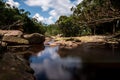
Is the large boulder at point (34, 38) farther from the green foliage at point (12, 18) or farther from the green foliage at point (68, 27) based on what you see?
the green foliage at point (68, 27)

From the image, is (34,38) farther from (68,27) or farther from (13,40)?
(68,27)

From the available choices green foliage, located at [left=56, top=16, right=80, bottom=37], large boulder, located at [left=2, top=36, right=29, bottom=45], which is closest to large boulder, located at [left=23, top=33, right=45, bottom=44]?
large boulder, located at [left=2, top=36, right=29, bottom=45]

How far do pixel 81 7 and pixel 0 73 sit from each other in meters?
48.4

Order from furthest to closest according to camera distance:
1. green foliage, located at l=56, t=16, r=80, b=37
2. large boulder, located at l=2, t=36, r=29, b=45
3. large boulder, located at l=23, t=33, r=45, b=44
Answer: green foliage, located at l=56, t=16, r=80, b=37
large boulder, located at l=23, t=33, r=45, b=44
large boulder, located at l=2, t=36, r=29, b=45

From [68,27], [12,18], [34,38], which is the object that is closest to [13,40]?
[34,38]

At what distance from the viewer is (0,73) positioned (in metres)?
9.88

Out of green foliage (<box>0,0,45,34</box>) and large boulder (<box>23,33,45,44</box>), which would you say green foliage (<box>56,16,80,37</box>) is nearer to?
green foliage (<box>0,0,45,34</box>)

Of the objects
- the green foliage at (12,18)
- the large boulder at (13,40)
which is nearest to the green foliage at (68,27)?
the green foliage at (12,18)

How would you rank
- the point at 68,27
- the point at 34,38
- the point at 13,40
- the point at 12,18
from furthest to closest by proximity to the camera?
the point at 68,27
the point at 12,18
the point at 34,38
the point at 13,40

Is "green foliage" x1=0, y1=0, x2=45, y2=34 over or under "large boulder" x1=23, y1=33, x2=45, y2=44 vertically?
over

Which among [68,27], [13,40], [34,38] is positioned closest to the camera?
[13,40]

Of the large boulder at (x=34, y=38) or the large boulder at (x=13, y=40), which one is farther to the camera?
the large boulder at (x=34, y=38)

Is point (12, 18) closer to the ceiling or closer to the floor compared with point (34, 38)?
closer to the ceiling

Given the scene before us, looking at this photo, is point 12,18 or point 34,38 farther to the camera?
point 12,18
